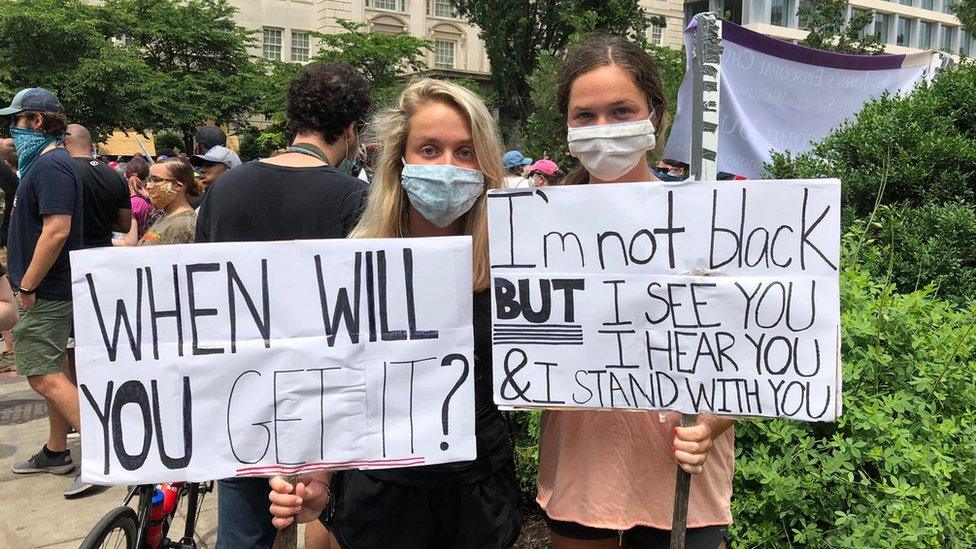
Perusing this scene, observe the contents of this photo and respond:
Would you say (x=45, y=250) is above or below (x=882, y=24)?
below

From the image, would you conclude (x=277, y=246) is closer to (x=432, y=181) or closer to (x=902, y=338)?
(x=432, y=181)

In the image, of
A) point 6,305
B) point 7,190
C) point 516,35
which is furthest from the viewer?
point 516,35

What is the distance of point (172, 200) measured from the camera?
13.0 feet

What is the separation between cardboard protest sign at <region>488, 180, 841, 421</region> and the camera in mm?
1610

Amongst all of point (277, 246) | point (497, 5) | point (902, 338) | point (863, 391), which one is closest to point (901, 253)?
point (902, 338)

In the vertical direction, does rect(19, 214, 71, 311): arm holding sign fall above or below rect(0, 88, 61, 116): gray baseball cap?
below

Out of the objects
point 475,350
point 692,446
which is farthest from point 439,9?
point 692,446

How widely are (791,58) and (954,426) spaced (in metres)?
3.29

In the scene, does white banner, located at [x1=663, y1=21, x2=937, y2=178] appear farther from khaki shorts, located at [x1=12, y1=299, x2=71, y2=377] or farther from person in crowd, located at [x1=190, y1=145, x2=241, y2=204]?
khaki shorts, located at [x1=12, y1=299, x2=71, y2=377]

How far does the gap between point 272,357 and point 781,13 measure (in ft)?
194

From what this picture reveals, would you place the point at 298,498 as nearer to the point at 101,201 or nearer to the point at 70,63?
the point at 101,201

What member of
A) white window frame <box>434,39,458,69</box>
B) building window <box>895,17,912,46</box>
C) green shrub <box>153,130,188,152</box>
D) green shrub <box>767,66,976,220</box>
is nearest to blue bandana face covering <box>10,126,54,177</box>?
green shrub <box>767,66,976,220</box>

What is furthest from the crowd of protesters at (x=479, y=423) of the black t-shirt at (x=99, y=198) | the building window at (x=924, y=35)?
the building window at (x=924, y=35)

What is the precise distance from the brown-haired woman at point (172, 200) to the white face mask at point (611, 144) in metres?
2.48
